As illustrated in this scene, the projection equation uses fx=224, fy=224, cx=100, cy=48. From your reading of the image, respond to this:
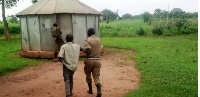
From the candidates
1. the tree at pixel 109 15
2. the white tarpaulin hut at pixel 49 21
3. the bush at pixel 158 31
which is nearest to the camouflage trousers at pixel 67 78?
the white tarpaulin hut at pixel 49 21

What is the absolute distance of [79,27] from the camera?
1273 cm

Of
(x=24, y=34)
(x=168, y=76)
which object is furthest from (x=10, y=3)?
(x=168, y=76)

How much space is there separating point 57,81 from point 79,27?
17.6 ft

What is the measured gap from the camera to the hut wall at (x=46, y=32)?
12398 millimetres

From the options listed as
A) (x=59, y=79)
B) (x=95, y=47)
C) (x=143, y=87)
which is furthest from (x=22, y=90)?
(x=143, y=87)

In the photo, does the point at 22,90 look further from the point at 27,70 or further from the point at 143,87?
the point at 143,87

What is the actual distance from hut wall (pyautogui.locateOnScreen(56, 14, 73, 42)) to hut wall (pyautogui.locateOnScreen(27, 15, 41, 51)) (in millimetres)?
1303

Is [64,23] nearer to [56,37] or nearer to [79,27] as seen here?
[79,27]

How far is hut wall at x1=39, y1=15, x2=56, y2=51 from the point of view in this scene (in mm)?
12398

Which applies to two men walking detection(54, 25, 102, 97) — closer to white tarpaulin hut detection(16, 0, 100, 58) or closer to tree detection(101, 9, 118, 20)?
white tarpaulin hut detection(16, 0, 100, 58)

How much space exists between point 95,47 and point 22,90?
2.93 meters

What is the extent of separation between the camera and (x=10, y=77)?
874cm

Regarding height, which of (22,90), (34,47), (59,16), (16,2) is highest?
(16,2)

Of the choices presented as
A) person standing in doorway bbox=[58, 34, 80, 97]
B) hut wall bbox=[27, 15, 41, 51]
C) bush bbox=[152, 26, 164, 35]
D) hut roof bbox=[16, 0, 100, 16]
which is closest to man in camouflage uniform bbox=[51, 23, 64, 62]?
hut roof bbox=[16, 0, 100, 16]
